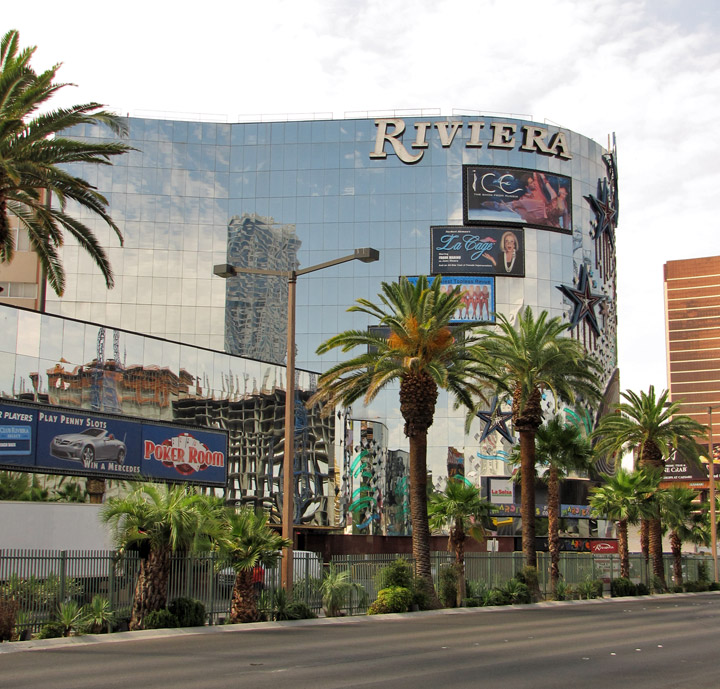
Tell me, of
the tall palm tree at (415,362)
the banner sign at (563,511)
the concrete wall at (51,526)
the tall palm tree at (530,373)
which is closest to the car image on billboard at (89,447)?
the concrete wall at (51,526)

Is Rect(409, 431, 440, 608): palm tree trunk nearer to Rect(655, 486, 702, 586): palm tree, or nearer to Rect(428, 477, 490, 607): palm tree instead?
Rect(428, 477, 490, 607): palm tree

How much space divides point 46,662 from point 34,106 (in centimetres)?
1496

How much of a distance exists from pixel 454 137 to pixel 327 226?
13952 millimetres

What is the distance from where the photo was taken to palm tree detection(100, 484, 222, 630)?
80.7 feet

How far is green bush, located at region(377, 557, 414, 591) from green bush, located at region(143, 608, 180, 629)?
10.4 meters

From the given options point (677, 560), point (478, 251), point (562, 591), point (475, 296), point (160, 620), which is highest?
point (478, 251)

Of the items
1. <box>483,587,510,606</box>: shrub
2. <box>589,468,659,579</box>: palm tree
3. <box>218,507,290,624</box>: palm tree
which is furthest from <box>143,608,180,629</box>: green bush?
<box>589,468,659,579</box>: palm tree

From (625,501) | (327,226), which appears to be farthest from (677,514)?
(327,226)

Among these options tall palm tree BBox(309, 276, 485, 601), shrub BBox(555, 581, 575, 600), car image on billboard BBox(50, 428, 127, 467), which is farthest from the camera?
shrub BBox(555, 581, 575, 600)

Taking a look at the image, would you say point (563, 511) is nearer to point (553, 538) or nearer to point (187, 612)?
point (553, 538)

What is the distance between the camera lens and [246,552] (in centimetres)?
2688

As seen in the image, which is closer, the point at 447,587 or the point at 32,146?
the point at 32,146

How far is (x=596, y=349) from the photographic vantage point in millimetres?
88500

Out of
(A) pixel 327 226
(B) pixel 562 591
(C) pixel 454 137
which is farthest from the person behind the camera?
(C) pixel 454 137
